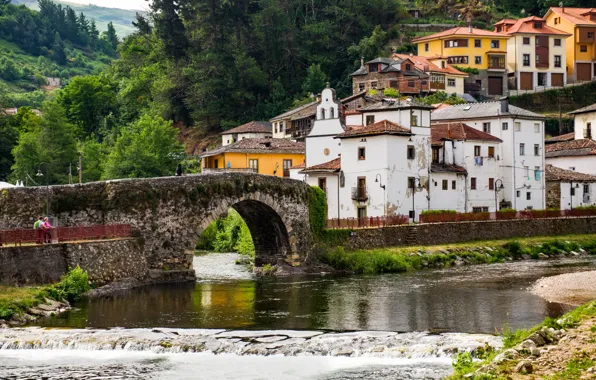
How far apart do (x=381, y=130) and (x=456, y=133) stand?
36.0ft

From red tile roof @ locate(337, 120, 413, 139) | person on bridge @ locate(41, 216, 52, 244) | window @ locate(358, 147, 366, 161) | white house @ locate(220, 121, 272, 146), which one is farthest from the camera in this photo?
white house @ locate(220, 121, 272, 146)

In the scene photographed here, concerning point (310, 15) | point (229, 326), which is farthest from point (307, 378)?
point (310, 15)

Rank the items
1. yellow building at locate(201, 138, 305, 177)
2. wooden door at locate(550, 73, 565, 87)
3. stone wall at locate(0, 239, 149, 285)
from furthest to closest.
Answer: wooden door at locate(550, 73, 565, 87) → yellow building at locate(201, 138, 305, 177) → stone wall at locate(0, 239, 149, 285)

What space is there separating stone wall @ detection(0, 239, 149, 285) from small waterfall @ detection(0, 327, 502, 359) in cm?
658

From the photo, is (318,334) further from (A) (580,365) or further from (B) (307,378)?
(A) (580,365)

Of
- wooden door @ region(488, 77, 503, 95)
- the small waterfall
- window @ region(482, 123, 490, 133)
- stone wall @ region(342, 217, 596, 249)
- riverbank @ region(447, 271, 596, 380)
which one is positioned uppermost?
wooden door @ region(488, 77, 503, 95)

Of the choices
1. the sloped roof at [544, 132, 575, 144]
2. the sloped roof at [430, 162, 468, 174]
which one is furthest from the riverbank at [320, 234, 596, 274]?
the sloped roof at [544, 132, 575, 144]

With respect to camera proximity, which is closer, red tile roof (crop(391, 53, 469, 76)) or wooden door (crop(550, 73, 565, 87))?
red tile roof (crop(391, 53, 469, 76))

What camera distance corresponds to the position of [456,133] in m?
75.4

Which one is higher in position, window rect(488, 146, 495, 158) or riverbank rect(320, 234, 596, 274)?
window rect(488, 146, 495, 158)

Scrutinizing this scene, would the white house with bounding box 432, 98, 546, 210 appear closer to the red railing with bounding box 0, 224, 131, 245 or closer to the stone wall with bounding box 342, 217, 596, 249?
the stone wall with bounding box 342, 217, 596, 249

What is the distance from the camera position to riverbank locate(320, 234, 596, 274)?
2248 inches

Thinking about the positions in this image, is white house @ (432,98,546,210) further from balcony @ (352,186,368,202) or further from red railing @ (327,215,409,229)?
red railing @ (327,215,409,229)

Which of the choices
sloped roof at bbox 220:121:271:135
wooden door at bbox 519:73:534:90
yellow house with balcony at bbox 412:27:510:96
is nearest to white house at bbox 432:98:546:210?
sloped roof at bbox 220:121:271:135
